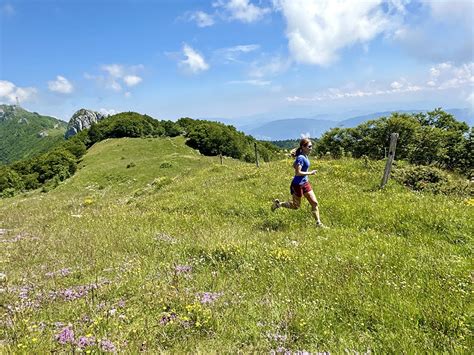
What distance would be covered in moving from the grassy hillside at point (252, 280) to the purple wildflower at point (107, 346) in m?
0.01

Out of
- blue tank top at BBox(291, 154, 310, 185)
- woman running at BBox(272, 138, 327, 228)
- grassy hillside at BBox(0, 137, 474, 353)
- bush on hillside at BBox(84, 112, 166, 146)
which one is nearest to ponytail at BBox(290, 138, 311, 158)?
woman running at BBox(272, 138, 327, 228)

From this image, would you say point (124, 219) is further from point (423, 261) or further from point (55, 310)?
point (423, 261)

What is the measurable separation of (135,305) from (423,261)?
601 cm

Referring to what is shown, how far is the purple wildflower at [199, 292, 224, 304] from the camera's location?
6.21 meters

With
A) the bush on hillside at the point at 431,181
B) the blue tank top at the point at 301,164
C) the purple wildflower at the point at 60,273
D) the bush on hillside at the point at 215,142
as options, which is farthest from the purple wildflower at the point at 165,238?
the bush on hillside at the point at 215,142

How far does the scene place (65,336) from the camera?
5227 mm

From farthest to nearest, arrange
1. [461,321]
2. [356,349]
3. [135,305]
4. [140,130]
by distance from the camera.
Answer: [140,130]
[135,305]
[461,321]
[356,349]

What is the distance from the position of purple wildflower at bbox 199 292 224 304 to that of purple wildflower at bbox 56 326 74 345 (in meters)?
2.16

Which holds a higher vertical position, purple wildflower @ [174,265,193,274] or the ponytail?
the ponytail

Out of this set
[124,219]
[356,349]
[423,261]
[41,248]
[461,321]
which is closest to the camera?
[356,349]

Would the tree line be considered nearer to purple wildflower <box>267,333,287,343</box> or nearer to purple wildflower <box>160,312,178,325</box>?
purple wildflower <box>160,312,178,325</box>

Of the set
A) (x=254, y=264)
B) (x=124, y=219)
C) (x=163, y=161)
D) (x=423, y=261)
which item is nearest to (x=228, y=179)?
(x=124, y=219)

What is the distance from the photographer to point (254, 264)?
8.00 m

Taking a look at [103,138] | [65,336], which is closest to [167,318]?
[65,336]
